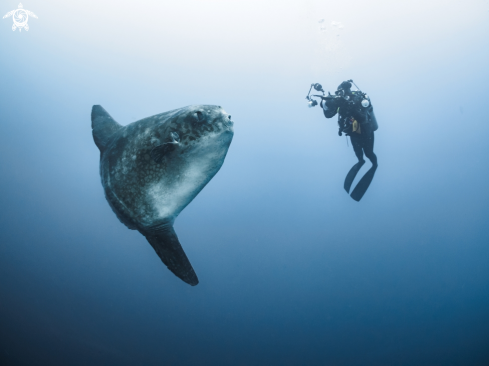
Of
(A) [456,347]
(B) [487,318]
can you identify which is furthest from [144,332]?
(B) [487,318]

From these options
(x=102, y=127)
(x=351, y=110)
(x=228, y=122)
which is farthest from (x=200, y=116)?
(x=351, y=110)

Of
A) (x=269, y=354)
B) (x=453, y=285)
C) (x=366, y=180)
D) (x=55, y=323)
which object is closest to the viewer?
(x=366, y=180)

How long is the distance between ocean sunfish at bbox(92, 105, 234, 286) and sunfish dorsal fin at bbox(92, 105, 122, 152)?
55 centimetres

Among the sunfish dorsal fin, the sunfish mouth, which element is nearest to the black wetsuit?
the sunfish mouth

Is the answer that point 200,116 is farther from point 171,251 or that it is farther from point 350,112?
point 350,112

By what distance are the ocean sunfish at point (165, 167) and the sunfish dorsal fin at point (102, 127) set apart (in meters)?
0.55

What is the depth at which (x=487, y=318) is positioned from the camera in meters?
19.7

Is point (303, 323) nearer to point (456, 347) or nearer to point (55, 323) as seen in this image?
point (456, 347)

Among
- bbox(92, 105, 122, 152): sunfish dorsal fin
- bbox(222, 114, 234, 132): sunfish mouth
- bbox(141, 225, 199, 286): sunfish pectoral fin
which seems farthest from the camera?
bbox(92, 105, 122, 152): sunfish dorsal fin

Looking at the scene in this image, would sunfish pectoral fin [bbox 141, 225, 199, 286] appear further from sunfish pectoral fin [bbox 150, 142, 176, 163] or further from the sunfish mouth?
the sunfish mouth

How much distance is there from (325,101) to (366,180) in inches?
123

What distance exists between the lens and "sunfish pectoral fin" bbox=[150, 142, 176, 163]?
1.55 meters

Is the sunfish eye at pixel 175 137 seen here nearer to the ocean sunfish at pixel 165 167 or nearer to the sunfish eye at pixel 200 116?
the ocean sunfish at pixel 165 167

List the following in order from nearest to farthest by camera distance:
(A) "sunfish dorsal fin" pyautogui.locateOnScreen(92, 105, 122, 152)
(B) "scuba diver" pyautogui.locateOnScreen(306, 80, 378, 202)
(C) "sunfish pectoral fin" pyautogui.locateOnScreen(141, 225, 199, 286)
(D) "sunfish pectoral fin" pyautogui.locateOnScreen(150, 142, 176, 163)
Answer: (D) "sunfish pectoral fin" pyautogui.locateOnScreen(150, 142, 176, 163)
(C) "sunfish pectoral fin" pyautogui.locateOnScreen(141, 225, 199, 286)
(A) "sunfish dorsal fin" pyautogui.locateOnScreen(92, 105, 122, 152)
(B) "scuba diver" pyautogui.locateOnScreen(306, 80, 378, 202)
